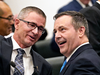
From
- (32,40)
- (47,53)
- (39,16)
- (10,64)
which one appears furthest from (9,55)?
(47,53)

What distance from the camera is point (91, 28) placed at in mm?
2385

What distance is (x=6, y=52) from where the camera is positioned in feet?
6.57

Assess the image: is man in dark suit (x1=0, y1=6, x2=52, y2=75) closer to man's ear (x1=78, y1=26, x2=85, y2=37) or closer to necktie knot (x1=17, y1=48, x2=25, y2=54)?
necktie knot (x1=17, y1=48, x2=25, y2=54)

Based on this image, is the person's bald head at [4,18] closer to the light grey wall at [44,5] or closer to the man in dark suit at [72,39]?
the man in dark suit at [72,39]

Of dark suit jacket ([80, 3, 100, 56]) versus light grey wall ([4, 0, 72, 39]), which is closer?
dark suit jacket ([80, 3, 100, 56])

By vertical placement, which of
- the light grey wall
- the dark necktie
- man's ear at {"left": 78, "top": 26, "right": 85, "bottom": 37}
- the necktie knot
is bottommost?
the light grey wall

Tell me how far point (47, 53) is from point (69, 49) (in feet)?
6.68

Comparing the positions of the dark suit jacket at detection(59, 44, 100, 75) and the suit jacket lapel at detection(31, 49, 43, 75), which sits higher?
the dark suit jacket at detection(59, 44, 100, 75)

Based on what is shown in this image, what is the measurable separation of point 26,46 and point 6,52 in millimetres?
245

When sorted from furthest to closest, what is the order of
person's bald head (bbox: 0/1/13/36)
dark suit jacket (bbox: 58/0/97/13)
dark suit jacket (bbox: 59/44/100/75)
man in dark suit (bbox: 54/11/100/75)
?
dark suit jacket (bbox: 58/0/97/13) < person's bald head (bbox: 0/1/13/36) < man in dark suit (bbox: 54/11/100/75) < dark suit jacket (bbox: 59/44/100/75)

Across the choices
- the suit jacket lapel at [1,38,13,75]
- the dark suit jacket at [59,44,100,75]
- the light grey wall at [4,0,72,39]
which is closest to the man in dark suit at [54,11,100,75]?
the dark suit jacket at [59,44,100,75]

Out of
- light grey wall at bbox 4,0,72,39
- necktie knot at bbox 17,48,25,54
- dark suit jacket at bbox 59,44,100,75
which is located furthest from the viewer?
light grey wall at bbox 4,0,72,39

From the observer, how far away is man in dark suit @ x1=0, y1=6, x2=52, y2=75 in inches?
79.4

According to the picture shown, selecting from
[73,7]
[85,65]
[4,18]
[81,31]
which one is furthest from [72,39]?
[73,7]
